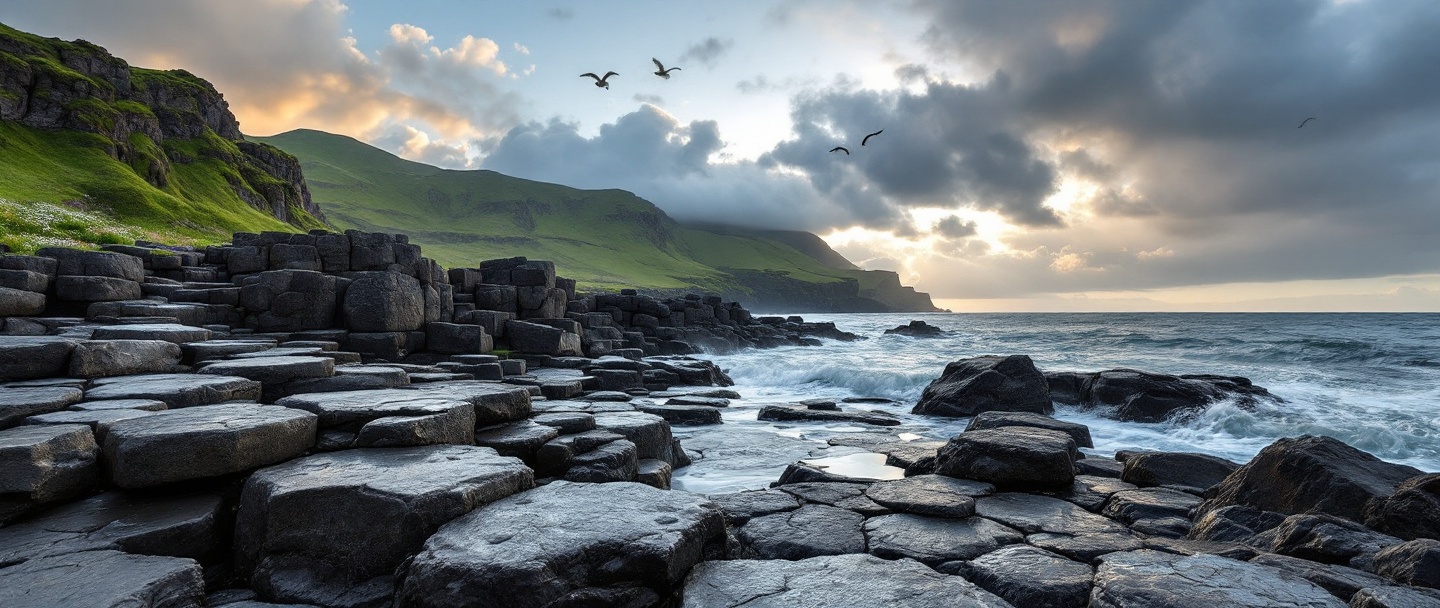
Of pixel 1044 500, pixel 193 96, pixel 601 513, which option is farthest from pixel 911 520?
pixel 193 96

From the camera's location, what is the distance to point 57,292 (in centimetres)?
1271

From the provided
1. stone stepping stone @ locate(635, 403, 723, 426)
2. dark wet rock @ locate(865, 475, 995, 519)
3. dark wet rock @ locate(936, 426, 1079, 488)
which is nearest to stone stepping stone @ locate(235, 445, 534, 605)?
dark wet rock @ locate(865, 475, 995, 519)

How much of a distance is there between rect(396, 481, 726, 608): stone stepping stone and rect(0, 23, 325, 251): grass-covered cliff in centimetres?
2162

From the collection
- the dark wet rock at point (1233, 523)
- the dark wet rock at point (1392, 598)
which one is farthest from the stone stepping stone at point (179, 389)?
the dark wet rock at point (1233, 523)

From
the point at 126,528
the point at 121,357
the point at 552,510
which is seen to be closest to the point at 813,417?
the point at 552,510

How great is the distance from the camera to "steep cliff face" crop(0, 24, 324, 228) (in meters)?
43.4

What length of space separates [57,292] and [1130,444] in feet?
69.3

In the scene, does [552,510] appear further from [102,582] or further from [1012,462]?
[1012,462]

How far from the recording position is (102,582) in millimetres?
3230

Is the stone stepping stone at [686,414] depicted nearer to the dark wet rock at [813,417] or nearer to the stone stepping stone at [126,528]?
the dark wet rock at [813,417]

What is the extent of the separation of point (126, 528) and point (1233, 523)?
319 inches

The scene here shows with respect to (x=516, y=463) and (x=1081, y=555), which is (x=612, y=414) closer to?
(x=516, y=463)

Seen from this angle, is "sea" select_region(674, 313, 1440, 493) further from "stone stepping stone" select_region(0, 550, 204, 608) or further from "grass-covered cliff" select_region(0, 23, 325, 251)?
"grass-covered cliff" select_region(0, 23, 325, 251)

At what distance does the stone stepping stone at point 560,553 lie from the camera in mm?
3219
